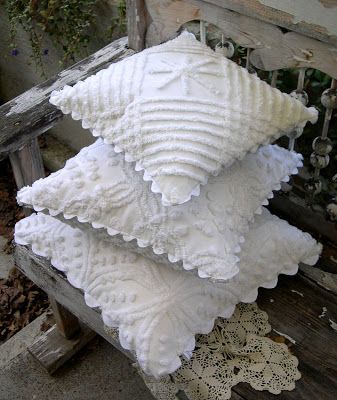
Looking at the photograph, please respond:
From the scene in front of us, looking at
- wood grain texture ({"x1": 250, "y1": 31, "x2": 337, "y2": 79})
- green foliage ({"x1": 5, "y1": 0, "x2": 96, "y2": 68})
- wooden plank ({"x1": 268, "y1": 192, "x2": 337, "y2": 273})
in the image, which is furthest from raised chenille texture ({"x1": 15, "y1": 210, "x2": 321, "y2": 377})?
green foliage ({"x1": 5, "y1": 0, "x2": 96, "y2": 68})

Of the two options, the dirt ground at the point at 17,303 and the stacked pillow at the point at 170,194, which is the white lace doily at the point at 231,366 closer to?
the stacked pillow at the point at 170,194

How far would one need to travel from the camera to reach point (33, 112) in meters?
1.32

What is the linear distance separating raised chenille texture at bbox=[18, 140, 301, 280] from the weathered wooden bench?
215mm

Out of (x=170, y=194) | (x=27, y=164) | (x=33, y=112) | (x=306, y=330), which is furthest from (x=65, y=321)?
(x=170, y=194)

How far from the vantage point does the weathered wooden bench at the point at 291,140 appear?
1121mm

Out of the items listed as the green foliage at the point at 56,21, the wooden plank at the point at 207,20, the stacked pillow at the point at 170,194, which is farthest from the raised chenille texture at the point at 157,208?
the green foliage at the point at 56,21

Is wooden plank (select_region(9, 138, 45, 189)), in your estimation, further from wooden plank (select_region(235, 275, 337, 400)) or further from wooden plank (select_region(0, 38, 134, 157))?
wooden plank (select_region(235, 275, 337, 400))

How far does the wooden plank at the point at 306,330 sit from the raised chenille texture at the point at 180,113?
38 cm

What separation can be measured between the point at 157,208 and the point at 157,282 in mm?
150

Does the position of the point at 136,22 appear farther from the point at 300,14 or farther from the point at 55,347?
the point at 55,347

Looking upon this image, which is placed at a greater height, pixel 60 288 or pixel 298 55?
pixel 298 55

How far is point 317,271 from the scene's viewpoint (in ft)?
4.32

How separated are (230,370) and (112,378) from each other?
2.63 feet

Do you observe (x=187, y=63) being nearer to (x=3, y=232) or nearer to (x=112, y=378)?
(x=112, y=378)
